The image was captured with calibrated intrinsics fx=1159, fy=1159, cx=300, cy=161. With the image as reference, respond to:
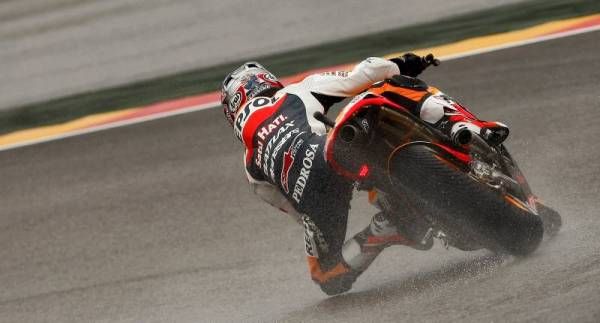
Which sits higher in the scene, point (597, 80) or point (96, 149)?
point (597, 80)

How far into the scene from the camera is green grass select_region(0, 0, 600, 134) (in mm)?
9773

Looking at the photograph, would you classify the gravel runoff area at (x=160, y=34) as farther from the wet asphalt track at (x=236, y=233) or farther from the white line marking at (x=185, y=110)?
the wet asphalt track at (x=236, y=233)

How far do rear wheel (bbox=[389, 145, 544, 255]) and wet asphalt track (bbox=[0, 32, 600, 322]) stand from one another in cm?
23

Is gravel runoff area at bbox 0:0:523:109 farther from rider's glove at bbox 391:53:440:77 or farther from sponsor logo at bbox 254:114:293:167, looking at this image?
sponsor logo at bbox 254:114:293:167

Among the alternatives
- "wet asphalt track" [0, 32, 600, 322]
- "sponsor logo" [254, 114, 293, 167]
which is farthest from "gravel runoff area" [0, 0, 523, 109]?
"sponsor logo" [254, 114, 293, 167]

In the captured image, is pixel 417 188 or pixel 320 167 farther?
pixel 320 167

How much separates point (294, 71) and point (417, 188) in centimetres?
512

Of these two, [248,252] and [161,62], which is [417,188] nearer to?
[248,252]

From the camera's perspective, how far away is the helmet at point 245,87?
5727 mm

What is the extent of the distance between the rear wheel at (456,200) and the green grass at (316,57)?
4988 mm

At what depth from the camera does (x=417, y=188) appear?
468 centimetres

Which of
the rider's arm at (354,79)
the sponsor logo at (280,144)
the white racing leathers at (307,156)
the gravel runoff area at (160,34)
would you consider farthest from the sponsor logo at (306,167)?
the gravel runoff area at (160,34)

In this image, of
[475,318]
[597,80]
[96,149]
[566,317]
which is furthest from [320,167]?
[96,149]

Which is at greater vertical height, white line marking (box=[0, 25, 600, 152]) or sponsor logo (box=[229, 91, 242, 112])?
sponsor logo (box=[229, 91, 242, 112])
